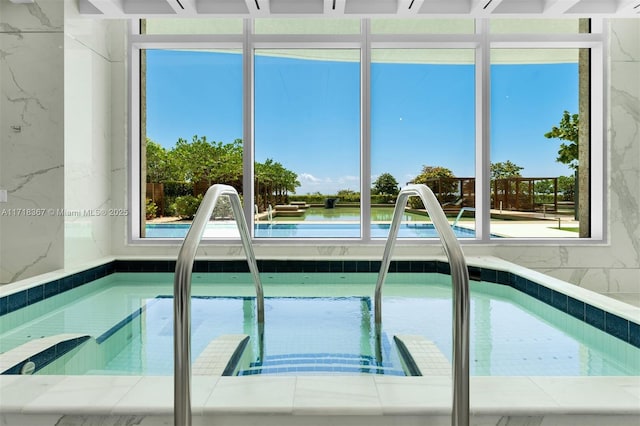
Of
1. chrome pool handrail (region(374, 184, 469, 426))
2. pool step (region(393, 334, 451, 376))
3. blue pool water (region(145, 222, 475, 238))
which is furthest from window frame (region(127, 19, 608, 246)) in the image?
chrome pool handrail (region(374, 184, 469, 426))

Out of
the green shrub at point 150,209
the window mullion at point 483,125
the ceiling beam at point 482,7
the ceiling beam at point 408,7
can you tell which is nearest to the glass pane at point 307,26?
the ceiling beam at point 408,7

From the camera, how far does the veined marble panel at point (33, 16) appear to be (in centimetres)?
385

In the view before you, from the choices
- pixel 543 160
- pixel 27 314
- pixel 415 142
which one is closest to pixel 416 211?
pixel 415 142

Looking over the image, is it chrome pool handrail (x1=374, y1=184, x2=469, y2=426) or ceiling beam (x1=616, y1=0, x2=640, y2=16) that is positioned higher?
ceiling beam (x1=616, y1=0, x2=640, y2=16)

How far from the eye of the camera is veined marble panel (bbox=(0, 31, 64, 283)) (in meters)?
3.88

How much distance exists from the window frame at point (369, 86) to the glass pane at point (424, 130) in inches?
5.0

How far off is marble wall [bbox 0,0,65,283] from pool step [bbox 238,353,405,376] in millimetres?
2900

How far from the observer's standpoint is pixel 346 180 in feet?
16.6

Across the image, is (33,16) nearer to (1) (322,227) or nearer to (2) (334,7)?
(2) (334,7)

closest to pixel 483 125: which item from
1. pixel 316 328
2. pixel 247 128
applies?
pixel 247 128

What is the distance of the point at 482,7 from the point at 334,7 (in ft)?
4.56

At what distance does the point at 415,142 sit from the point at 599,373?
3462mm

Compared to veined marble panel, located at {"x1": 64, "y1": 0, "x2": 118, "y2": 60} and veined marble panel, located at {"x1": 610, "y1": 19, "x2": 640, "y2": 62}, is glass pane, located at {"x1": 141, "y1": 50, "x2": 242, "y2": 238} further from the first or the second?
veined marble panel, located at {"x1": 610, "y1": 19, "x2": 640, "y2": 62}

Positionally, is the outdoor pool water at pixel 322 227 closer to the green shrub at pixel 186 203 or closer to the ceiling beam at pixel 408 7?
the green shrub at pixel 186 203
